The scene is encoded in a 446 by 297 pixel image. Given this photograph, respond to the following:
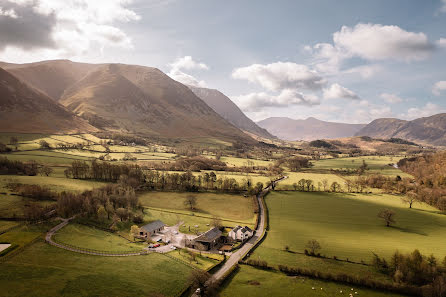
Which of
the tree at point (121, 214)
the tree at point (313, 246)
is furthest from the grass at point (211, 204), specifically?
the tree at point (313, 246)

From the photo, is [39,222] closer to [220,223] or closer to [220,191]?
[220,223]

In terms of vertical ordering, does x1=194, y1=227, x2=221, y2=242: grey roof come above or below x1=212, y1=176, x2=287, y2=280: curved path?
above

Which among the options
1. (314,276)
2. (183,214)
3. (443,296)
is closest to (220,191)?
(183,214)

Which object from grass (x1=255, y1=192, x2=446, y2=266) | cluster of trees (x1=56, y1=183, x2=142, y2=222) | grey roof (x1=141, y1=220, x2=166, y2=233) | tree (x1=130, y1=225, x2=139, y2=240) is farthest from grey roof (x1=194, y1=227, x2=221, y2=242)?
cluster of trees (x1=56, y1=183, x2=142, y2=222)

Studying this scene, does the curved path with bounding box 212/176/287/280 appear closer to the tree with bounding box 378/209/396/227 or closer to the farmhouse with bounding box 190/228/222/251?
the farmhouse with bounding box 190/228/222/251

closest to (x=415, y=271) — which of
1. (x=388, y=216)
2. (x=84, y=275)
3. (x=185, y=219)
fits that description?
(x=388, y=216)

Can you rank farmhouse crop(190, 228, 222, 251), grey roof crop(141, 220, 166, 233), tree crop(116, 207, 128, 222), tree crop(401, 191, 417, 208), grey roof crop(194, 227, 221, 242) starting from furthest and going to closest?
tree crop(401, 191, 417, 208)
tree crop(116, 207, 128, 222)
grey roof crop(141, 220, 166, 233)
grey roof crop(194, 227, 221, 242)
farmhouse crop(190, 228, 222, 251)
